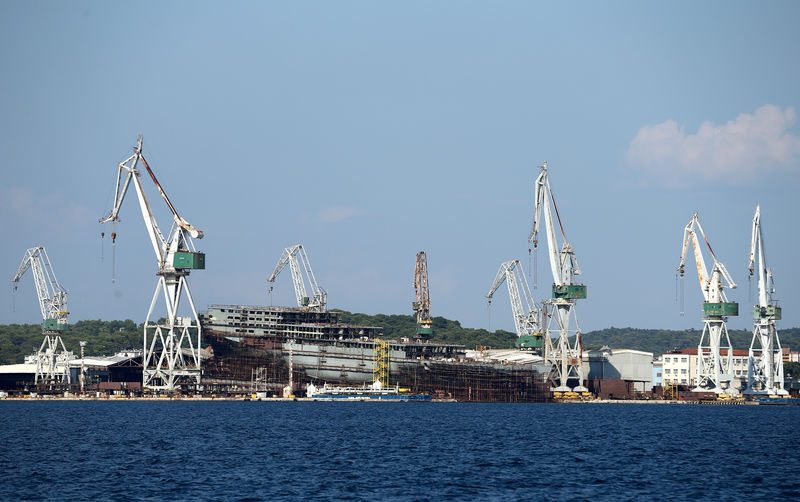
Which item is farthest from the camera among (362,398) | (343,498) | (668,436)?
(362,398)

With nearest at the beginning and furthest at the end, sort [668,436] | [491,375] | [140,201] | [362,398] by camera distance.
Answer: [668,436] → [140,201] → [362,398] → [491,375]

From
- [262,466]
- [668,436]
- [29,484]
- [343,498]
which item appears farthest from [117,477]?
[668,436]

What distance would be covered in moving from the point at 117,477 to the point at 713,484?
37773mm

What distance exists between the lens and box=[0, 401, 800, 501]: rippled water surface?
2456 inches

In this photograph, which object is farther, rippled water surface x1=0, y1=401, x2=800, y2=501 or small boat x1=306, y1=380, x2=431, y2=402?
small boat x1=306, y1=380, x2=431, y2=402

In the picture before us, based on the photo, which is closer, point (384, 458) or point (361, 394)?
point (384, 458)

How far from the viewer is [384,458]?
79875 millimetres

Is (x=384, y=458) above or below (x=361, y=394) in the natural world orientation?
below

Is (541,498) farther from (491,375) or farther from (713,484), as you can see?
(491,375)

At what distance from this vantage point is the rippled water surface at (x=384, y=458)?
62.4 meters

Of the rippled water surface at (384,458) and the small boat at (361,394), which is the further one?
the small boat at (361,394)

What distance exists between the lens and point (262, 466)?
7306 centimetres

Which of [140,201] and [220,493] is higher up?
[140,201]

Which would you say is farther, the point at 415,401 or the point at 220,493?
the point at 415,401
